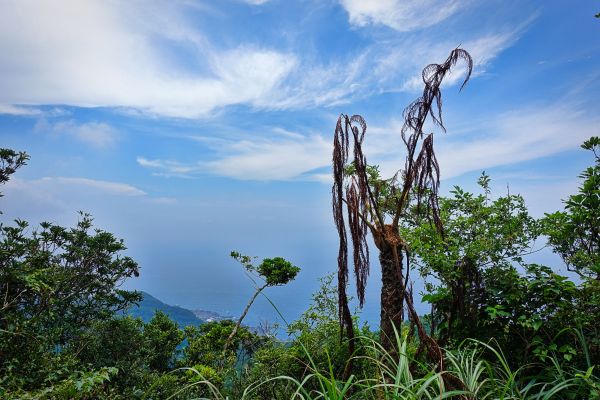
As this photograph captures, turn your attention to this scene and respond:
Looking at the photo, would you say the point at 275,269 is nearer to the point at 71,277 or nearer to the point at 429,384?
the point at 71,277

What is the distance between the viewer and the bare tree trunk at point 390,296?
3.45 metres

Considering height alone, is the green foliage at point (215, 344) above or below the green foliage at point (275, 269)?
below

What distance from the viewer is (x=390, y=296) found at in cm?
354

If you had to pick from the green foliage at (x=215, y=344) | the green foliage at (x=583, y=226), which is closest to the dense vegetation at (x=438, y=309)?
the green foliage at (x=583, y=226)

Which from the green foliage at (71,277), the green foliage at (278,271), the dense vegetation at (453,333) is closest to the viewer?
the dense vegetation at (453,333)

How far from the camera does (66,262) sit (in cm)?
795

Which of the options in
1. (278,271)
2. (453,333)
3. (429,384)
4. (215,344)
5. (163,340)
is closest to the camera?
(429,384)

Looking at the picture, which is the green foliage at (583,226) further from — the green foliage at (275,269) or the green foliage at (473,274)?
the green foliage at (275,269)

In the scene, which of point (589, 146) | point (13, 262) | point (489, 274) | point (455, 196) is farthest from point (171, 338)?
point (589, 146)

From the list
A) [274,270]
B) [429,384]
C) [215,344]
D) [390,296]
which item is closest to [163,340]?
[215,344]

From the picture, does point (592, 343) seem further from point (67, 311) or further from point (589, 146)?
point (67, 311)

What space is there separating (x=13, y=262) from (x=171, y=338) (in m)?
7.61

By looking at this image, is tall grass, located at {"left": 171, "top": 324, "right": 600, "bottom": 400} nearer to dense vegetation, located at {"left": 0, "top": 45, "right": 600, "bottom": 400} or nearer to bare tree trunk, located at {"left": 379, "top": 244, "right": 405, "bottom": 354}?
dense vegetation, located at {"left": 0, "top": 45, "right": 600, "bottom": 400}

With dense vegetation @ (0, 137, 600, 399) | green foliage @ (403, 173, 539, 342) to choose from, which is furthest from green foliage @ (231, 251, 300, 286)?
green foliage @ (403, 173, 539, 342)
